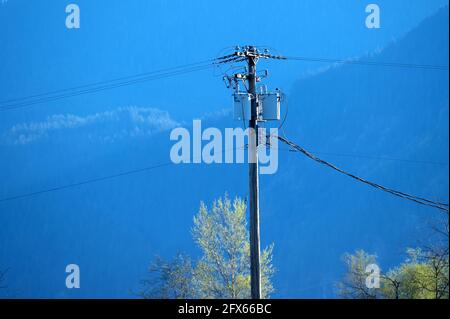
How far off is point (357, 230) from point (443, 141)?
87.6 feet

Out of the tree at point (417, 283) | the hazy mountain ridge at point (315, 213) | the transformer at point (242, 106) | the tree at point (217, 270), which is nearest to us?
the transformer at point (242, 106)

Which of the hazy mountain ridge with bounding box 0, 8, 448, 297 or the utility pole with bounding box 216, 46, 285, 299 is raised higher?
the hazy mountain ridge with bounding box 0, 8, 448, 297

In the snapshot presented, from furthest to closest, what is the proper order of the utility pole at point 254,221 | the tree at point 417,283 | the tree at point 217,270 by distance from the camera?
the tree at point 217,270, the tree at point 417,283, the utility pole at point 254,221

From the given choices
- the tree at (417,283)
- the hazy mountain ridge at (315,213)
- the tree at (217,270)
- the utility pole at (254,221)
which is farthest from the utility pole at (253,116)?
the hazy mountain ridge at (315,213)

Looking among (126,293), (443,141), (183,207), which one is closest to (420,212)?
(443,141)

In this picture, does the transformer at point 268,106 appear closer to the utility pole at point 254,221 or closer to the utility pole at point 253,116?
the utility pole at point 253,116

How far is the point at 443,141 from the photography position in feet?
506

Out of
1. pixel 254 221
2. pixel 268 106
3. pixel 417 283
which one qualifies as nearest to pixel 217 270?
pixel 417 283

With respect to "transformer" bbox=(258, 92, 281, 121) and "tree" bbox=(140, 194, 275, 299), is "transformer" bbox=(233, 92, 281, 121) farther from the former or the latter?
"tree" bbox=(140, 194, 275, 299)

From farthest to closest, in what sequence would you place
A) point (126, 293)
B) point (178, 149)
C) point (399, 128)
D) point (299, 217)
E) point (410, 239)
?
point (178, 149)
point (399, 128)
point (299, 217)
point (126, 293)
point (410, 239)

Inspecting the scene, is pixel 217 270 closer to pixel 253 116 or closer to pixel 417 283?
pixel 417 283

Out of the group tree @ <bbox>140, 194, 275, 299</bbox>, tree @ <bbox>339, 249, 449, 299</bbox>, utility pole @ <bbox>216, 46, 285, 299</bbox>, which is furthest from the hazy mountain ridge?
utility pole @ <bbox>216, 46, 285, 299</bbox>

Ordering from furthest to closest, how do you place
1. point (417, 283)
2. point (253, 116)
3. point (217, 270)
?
point (217, 270) → point (417, 283) → point (253, 116)
